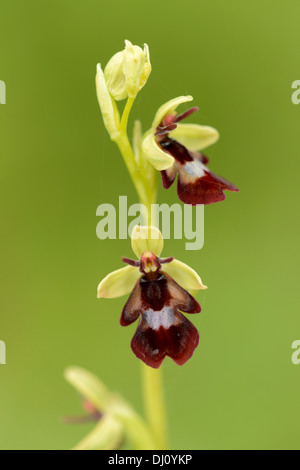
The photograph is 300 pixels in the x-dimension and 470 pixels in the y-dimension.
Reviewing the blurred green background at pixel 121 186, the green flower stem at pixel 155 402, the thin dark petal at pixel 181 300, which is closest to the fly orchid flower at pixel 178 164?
the thin dark petal at pixel 181 300

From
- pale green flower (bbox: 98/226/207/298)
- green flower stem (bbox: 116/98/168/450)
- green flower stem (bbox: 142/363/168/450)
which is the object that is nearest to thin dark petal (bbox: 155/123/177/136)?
green flower stem (bbox: 116/98/168/450)

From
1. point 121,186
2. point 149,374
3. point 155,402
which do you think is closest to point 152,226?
point 149,374

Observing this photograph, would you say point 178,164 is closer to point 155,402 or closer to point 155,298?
point 155,298

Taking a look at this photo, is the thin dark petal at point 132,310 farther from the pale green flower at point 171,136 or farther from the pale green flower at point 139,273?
the pale green flower at point 171,136

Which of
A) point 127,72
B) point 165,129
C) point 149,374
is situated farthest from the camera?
point 149,374

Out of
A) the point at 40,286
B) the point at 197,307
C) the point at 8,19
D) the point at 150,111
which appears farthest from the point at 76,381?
the point at 8,19

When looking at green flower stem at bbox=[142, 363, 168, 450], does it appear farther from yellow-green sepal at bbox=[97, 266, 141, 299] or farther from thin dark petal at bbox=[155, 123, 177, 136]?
thin dark petal at bbox=[155, 123, 177, 136]

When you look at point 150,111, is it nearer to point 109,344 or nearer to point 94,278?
point 94,278
